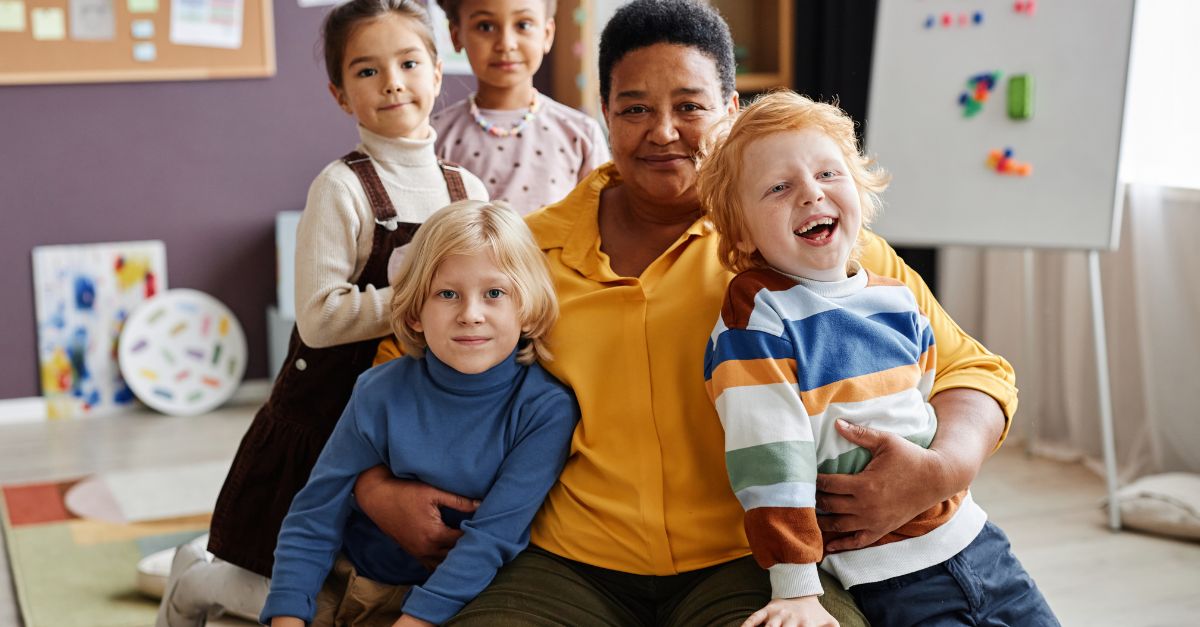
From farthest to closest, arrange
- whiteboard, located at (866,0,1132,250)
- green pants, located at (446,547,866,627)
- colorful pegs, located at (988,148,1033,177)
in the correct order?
colorful pegs, located at (988,148,1033,177)
whiteboard, located at (866,0,1132,250)
green pants, located at (446,547,866,627)

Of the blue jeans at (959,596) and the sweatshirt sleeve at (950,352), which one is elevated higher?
the sweatshirt sleeve at (950,352)

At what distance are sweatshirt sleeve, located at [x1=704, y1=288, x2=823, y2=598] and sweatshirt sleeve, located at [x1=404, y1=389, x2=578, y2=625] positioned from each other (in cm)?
25

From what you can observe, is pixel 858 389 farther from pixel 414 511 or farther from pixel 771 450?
pixel 414 511

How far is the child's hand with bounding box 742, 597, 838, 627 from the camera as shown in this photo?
1341 millimetres

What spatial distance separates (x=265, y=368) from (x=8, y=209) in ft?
3.46

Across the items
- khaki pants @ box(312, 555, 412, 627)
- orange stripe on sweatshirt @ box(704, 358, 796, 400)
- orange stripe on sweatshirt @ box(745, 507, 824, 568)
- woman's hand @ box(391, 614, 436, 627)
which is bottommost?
khaki pants @ box(312, 555, 412, 627)

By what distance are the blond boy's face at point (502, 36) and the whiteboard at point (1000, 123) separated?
1461mm

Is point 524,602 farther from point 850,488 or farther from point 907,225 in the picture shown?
point 907,225

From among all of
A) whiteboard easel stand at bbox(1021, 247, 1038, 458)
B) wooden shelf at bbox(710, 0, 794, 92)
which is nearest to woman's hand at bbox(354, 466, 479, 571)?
whiteboard easel stand at bbox(1021, 247, 1038, 458)

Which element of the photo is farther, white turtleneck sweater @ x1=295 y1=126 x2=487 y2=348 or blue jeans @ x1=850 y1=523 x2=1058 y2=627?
white turtleneck sweater @ x1=295 y1=126 x2=487 y2=348

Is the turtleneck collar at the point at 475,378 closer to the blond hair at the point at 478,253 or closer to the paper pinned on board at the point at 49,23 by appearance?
the blond hair at the point at 478,253

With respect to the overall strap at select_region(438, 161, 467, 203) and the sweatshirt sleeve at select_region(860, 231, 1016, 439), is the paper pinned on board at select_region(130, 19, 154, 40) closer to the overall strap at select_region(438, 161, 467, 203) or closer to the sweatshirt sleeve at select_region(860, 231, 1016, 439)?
the overall strap at select_region(438, 161, 467, 203)

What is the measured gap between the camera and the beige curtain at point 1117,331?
3158 millimetres

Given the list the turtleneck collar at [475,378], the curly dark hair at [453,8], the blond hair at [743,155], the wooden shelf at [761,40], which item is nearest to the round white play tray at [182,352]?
the wooden shelf at [761,40]
